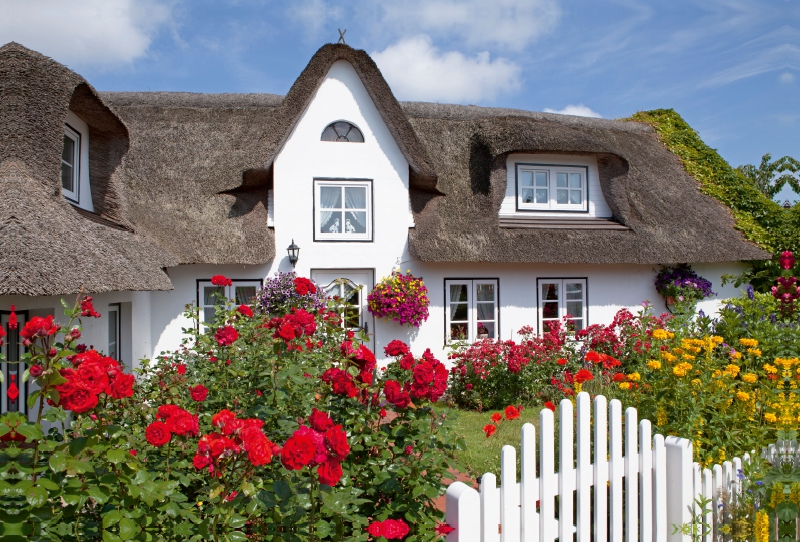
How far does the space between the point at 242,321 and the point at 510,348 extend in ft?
15.7

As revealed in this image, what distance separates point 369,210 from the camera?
902 cm

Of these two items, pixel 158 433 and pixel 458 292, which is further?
pixel 458 292

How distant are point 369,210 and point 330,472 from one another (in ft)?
25.0

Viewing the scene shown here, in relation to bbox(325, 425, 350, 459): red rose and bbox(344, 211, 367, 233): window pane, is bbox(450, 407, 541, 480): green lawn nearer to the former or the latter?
bbox(325, 425, 350, 459): red rose

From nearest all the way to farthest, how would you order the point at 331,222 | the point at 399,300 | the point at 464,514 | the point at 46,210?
the point at 464,514 < the point at 46,210 < the point at 399,300 < the point at 331,222

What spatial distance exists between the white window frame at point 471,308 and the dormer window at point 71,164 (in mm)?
5470

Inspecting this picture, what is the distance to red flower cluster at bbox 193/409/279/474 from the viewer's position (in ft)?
5.12

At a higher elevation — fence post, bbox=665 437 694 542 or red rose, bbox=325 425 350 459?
red rose, bbox=325 425 350 459

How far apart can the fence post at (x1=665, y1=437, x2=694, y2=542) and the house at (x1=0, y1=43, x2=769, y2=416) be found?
217 inches

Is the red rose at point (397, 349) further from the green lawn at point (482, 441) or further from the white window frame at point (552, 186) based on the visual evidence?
the white window frame at point (552, 186)

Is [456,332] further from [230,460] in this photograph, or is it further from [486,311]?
[230,460]

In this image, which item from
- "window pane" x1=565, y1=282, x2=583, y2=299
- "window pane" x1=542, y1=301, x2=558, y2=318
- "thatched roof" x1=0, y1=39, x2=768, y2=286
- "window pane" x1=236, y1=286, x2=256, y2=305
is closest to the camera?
"thatched roof" x1=0, y1=39, x2=768, y2=286

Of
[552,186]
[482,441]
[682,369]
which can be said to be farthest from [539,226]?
[682,369]

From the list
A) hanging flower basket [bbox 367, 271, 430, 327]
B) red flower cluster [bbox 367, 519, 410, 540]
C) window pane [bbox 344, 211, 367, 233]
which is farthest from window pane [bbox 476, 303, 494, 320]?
red flower cluster [bbox 367, 519, 410, 540]
